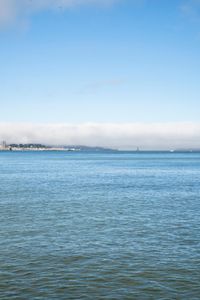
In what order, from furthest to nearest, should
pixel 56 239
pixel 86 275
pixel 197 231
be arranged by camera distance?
pixel 197 231 → pixel 56 239 → pixel 86 275

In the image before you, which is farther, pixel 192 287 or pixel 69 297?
pixel 192 287

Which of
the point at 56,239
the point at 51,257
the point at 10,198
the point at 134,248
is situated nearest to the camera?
the point at 51,257

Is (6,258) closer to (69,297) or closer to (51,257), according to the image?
(51,257)

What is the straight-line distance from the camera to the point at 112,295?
60.4 ft

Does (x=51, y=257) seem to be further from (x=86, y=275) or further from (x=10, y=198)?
(x=10, y=198)

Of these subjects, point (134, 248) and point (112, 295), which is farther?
point (134, 248)

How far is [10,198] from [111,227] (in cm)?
2288

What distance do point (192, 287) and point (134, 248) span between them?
708 centimetres

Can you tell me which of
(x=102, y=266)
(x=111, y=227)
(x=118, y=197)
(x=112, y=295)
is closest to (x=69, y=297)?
(x=112, y=295)

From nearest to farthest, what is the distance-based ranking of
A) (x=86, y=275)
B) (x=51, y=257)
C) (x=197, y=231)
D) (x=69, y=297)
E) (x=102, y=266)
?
(x=69, y=297) < (x=86, y=275) < (x=102, y=266) < (x=51, y=257) < (x=197, y=231)

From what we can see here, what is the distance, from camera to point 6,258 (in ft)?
77.7

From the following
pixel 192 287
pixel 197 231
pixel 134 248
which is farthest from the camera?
pixel 197 231

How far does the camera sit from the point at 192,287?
19.5 meters

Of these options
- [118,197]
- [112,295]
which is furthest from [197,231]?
[118,197]
